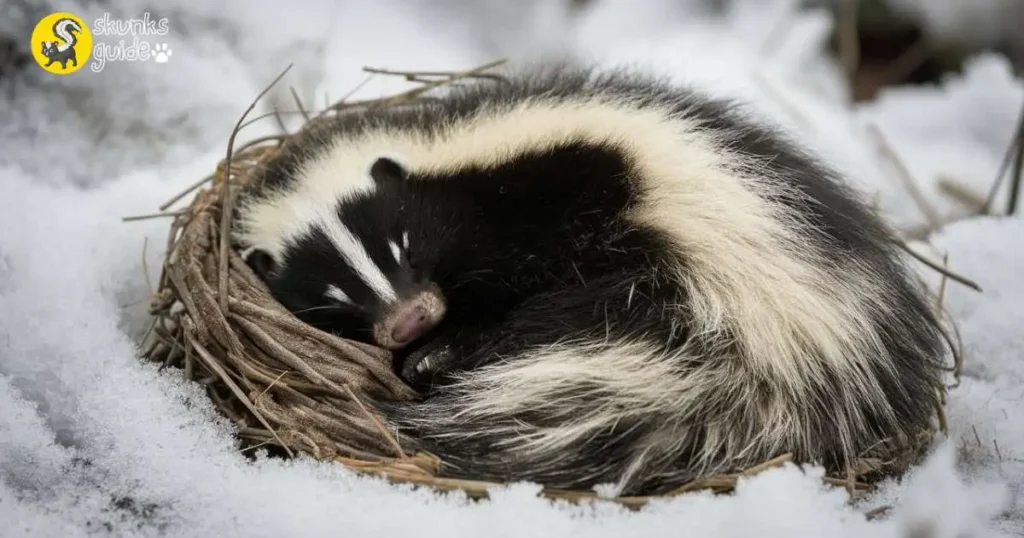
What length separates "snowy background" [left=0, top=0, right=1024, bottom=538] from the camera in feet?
6.68

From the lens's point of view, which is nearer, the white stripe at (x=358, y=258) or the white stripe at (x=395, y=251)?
the white stripe at (x=358, y=258)

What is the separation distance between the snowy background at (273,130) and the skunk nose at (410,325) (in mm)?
596

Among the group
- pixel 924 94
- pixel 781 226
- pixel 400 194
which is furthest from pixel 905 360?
pixel 924 94

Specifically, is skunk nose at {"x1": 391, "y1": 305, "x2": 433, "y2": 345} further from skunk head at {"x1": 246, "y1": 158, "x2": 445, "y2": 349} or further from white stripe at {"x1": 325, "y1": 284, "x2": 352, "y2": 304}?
white stripe at {"x1": 325, "y1": 284, "x2": 352, "y2": 304}

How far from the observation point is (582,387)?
236 centimetres

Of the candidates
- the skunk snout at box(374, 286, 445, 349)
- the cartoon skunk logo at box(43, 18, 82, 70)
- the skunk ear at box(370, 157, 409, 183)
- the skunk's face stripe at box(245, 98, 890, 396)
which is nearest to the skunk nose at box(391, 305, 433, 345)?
the skunk snout at box(374, 286, 445, 349)

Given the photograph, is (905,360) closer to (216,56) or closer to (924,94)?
(216,56)

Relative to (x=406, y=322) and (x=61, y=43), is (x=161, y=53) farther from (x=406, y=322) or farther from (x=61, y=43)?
(x=406, y=322)

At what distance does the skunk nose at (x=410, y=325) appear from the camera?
9.00 feet

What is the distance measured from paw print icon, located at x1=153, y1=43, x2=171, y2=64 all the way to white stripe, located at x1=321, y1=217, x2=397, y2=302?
1312 mm

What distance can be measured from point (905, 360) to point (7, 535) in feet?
8.08

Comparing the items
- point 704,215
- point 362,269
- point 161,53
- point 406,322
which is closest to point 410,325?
point 406,322

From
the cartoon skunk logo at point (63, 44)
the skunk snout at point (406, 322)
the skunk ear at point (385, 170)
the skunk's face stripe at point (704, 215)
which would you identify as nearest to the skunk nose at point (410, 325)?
the skunk snout at point (406, 322)

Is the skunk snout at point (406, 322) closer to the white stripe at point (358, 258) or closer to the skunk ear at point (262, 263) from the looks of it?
the white stripe at point (358, 258)
